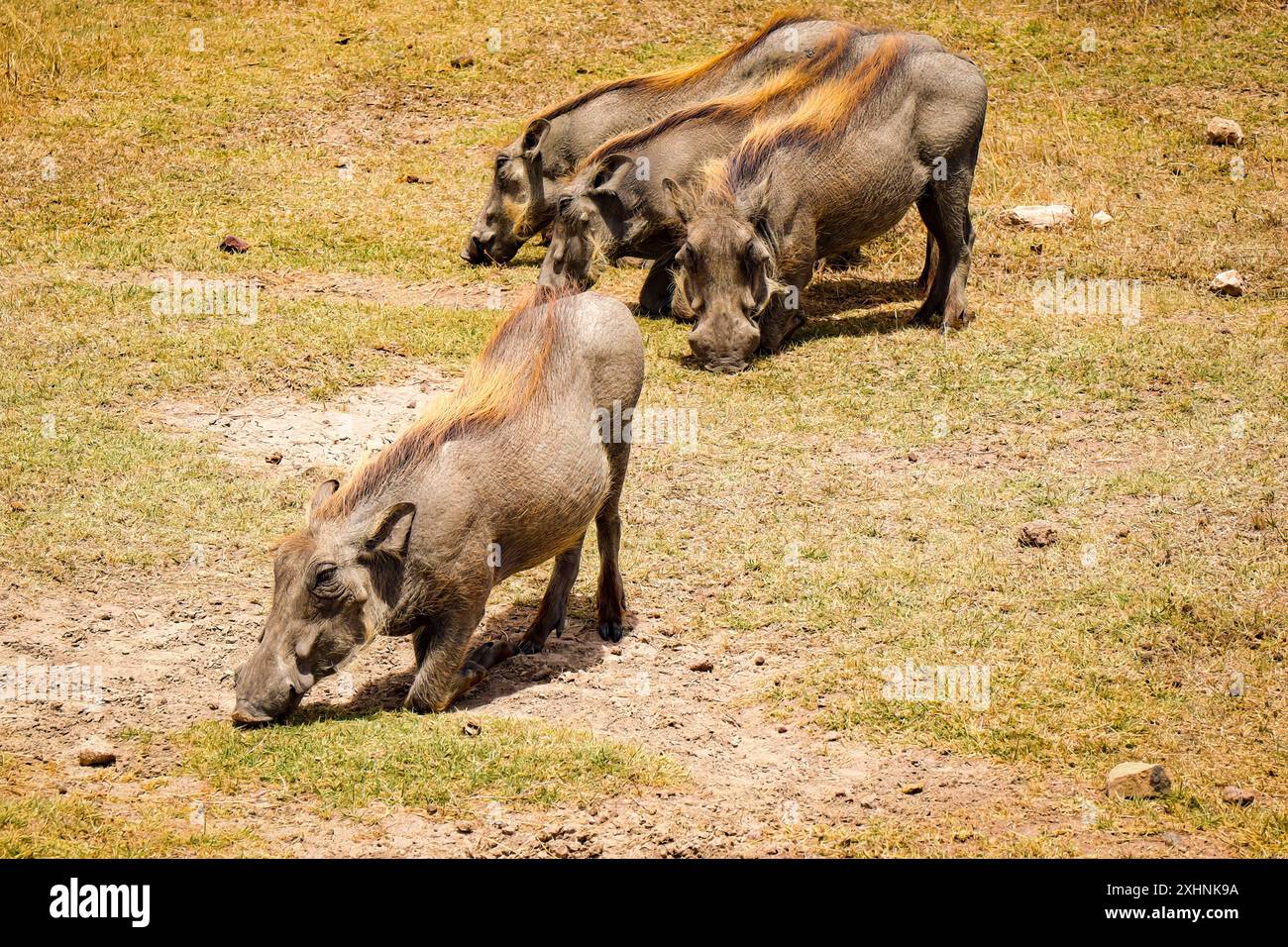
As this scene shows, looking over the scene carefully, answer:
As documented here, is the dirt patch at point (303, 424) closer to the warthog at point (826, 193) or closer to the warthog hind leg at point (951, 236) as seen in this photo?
the warthog at point (826, 193)

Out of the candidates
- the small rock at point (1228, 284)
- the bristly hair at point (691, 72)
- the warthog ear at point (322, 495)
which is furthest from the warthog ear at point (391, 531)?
the small rock at point (1228, 284)

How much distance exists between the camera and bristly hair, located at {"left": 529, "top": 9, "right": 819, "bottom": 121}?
11.6m

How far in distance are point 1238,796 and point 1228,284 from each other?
620 centimetres

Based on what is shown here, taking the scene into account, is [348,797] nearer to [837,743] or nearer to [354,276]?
[837,743]

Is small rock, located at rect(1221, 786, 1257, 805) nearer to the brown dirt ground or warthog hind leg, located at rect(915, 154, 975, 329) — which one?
the brown dirt ground

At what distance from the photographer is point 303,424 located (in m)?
8.24

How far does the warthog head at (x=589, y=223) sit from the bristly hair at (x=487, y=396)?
434cm

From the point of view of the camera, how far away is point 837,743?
17.8ft

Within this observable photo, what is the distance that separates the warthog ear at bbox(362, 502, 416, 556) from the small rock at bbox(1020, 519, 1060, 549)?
10.2 ft

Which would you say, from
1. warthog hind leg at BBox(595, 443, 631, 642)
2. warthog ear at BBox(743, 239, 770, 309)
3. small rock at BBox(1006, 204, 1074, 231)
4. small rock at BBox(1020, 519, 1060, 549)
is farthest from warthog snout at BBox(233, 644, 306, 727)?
small rock at BBox(1006, 204, 1074, 231)

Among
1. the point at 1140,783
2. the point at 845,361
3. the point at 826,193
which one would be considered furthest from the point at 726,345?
the point at 1140,783

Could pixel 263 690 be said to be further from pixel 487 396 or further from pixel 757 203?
pixel 757 203

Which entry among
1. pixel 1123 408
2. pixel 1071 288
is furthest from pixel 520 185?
pixel 1123 408

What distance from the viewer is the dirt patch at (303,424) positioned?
7.90m
